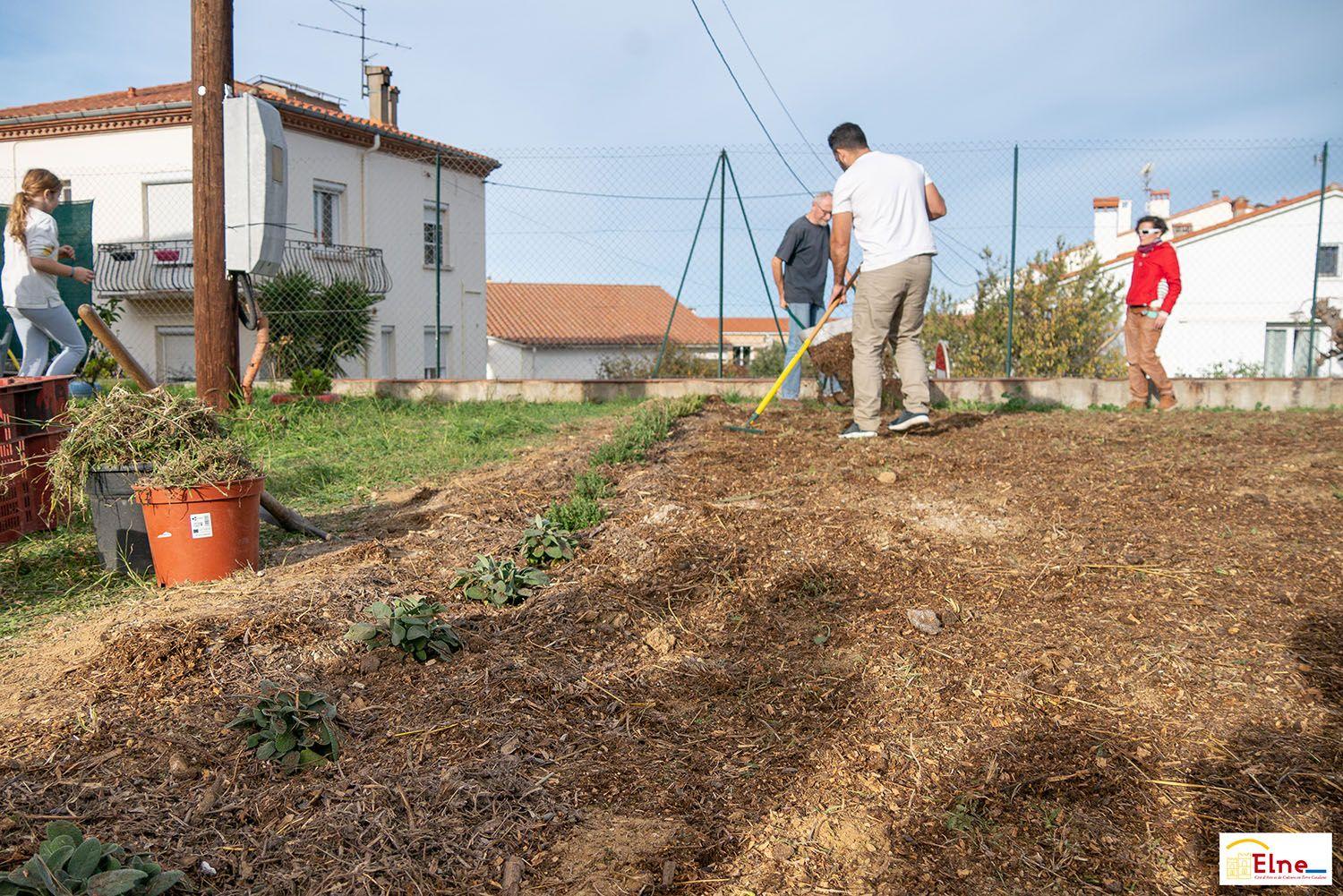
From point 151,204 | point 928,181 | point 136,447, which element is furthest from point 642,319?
point 136,447

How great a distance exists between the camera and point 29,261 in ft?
19.7

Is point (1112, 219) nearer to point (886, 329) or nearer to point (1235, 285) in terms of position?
point (1235, 285)

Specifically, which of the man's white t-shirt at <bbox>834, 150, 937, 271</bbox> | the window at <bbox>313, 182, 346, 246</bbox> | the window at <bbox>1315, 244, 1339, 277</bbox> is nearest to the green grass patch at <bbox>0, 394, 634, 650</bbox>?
the man's white t-shirt at <bbox>834, 150, 937, 271</bbox>

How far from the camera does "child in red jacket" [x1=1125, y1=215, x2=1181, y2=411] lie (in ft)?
25.8

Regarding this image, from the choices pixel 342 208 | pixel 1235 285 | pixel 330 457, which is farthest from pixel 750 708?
pixel 1235 285

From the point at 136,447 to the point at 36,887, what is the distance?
7.55 feet

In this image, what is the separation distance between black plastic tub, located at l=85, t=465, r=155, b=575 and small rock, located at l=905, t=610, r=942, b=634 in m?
2.92

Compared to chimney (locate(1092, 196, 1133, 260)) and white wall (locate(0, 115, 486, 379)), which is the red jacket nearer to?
white wall (locate(0, 115, 486, 379))

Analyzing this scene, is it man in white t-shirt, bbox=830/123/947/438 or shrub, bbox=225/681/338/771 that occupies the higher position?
man in white t-shirt, bbox=830/123/947/438

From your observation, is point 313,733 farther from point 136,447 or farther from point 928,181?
point 928,181

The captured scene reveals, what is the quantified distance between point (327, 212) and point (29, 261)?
16.7 m

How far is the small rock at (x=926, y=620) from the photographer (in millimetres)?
3027

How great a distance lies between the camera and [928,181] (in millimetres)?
5934

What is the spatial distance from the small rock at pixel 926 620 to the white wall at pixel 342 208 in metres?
16.5
